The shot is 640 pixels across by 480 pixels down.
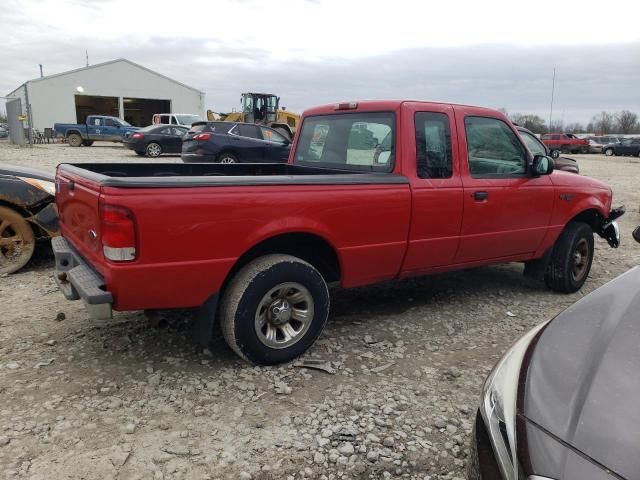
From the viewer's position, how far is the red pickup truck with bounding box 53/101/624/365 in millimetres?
3002

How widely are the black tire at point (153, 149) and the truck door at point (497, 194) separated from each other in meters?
18.4

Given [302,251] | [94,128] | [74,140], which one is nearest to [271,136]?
[302,251]

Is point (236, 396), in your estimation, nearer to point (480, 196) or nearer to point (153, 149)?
point (480, 196)

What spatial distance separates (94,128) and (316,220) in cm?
2897

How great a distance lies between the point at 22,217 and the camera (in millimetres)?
5352

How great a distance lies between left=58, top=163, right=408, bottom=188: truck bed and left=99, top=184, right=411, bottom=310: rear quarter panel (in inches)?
1.6

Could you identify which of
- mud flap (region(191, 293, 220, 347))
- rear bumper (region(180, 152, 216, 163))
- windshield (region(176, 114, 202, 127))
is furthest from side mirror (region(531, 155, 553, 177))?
windshield (region(176, 114, 202, 127))

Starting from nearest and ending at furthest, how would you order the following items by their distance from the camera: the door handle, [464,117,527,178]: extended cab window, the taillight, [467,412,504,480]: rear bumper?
[467,412,504,480]: rear bumper
the taillight
the door handle
[464,117,527,178]: extended cab window

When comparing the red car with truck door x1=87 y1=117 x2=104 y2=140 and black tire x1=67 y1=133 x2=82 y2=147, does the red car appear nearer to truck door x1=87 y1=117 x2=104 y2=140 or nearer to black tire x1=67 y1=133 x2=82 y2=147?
truck door x1=87 y1=117 x2=104 y2=140

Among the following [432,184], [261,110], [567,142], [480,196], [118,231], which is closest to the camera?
[118,231]

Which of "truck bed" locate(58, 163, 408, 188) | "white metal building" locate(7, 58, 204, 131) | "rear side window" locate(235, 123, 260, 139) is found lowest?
"truck bed" locate(58, 163, 408, 188)

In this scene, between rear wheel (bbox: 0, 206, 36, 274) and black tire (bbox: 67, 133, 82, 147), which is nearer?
rear wheel (bbox: 0, 206, 36, 274)

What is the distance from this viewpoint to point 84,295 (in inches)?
115

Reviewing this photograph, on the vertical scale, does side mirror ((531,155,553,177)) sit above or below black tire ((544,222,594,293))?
above
